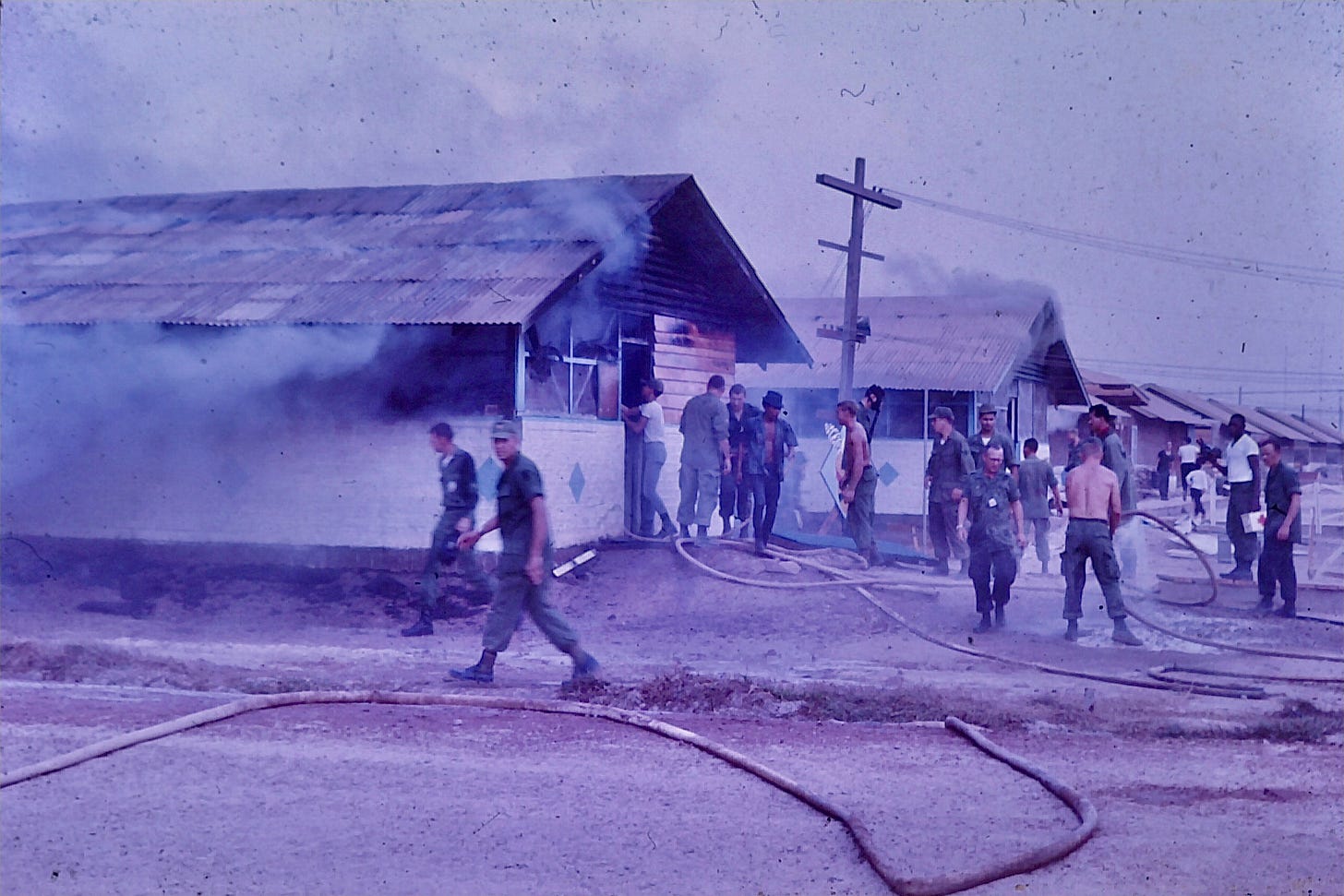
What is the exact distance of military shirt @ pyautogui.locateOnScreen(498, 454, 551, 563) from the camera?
8.68 meters

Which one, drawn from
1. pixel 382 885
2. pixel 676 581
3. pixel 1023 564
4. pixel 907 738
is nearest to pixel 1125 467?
pixel 1023 564

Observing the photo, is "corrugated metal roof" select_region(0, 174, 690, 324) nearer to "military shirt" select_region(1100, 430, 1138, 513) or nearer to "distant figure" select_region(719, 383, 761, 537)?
"distant figure" select_region(719, 383, 761, 537)

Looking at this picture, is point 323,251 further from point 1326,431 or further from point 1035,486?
point 1326,431

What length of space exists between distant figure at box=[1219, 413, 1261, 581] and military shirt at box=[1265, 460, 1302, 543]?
201 centimetres

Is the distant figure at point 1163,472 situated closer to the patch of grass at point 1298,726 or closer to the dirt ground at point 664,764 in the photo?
the dirt ground at point 664,764

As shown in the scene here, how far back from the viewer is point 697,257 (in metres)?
16.8

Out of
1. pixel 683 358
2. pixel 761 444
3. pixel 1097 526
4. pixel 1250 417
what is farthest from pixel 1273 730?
pixel 1250 417

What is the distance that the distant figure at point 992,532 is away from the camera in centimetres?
1141

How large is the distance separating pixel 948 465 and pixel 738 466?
2759 millimetres

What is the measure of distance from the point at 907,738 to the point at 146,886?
4.37 metres

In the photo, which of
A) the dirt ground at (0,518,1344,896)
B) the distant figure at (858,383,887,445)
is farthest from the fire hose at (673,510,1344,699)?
the distant figure at (858,383,887,445)

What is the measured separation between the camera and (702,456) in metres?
14.8

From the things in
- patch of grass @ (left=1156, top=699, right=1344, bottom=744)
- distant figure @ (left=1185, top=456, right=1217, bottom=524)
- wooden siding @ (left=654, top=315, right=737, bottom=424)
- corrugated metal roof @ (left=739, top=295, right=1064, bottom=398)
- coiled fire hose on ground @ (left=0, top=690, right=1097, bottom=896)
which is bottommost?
patch of grass @ (left=1156, top=699, right=1344, bottom=744)

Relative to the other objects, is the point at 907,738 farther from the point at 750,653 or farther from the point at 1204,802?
the point at 750,653
